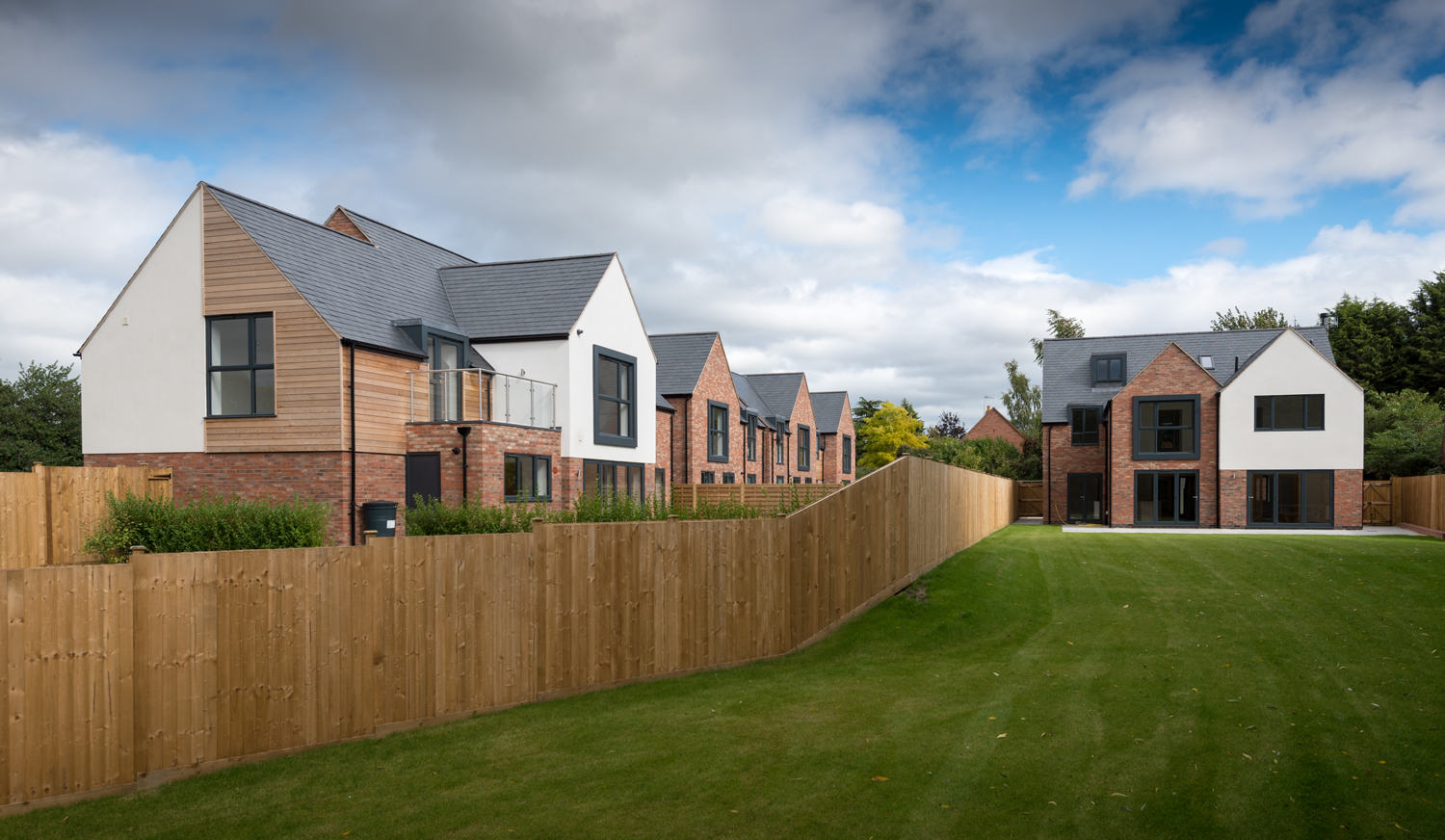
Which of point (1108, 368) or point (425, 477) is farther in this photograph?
point (1108, 368)

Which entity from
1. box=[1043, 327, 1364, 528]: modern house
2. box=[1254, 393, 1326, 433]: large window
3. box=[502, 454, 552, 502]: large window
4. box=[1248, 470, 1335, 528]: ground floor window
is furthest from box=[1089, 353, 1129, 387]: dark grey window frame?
box=[502, 454, 552, 502]: large window

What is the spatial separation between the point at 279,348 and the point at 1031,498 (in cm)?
3243

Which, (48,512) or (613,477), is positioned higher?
(48,512)

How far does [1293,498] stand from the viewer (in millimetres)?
29094

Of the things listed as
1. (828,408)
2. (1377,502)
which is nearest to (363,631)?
(1377,502)

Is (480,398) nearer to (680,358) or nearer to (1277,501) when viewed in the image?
(680,358)

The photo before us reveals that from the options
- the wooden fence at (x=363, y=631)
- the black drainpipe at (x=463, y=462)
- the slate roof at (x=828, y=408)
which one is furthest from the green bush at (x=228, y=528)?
the slate roof at (x=828, y=408)

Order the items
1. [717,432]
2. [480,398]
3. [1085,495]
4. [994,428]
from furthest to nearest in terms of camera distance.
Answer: [994,428]
[1085,495]
[717,432]
[480,398]

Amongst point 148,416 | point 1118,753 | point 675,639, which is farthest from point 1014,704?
point 148,416

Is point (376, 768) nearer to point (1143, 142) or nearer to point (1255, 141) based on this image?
point (1143, 142)

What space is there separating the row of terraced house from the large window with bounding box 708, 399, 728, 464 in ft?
35.5

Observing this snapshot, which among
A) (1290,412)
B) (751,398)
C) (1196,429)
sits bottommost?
(1196,429)

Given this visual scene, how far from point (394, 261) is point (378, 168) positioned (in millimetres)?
3575

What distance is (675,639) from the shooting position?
9.34 m
